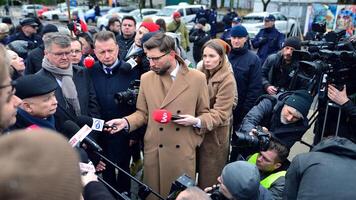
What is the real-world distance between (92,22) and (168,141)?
26010mm

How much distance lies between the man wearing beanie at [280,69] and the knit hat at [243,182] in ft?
8.26

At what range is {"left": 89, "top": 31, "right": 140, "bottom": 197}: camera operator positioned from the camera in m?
3.40

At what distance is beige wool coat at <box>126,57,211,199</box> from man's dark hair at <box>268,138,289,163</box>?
0.56 meters

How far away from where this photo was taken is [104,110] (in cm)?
346

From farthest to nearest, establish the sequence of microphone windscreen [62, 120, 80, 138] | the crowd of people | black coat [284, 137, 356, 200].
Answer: microphone windscreen [62, 120, 80, 138], the crowd of people, black coat [284, 137, 356, 200]

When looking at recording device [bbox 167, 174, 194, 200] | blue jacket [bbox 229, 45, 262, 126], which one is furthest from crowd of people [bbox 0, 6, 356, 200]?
blue jacket [bbox 229, 45, 262, 126]

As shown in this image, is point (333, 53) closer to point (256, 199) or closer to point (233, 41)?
point (256, 199)

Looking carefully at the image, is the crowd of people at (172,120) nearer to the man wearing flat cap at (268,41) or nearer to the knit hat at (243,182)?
the knit hat at (243,182)

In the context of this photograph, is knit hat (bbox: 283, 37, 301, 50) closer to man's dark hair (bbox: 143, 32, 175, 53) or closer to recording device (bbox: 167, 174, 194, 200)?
man's dark hair (bbox: 143, 32, 175, 53)

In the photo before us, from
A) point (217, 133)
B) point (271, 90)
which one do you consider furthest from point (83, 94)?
point (271, 90)

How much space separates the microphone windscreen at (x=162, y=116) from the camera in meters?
2.81

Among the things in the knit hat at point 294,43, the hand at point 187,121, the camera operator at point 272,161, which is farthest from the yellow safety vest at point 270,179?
the knit hat at point 294,43

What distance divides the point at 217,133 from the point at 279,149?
78 cm

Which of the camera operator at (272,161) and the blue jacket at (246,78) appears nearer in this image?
the camera operator at (272,161)
